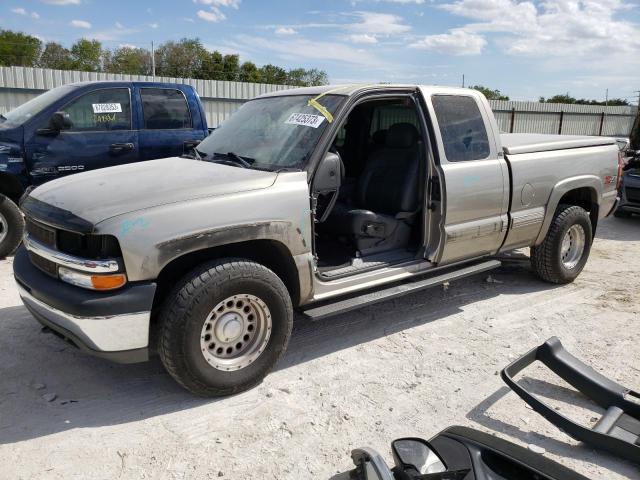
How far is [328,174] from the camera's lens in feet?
12.4

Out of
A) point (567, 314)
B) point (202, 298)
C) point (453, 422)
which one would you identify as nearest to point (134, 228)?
point (202, 298)

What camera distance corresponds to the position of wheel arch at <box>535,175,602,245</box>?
5137 mm

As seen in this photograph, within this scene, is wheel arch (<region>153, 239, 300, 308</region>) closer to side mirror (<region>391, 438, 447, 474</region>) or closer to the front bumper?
the front bumper

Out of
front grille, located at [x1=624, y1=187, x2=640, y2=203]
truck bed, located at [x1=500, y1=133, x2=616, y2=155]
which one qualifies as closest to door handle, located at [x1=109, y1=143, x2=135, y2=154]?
truck bed, located at [x1=500, y1=133, x2=616, y2=155]

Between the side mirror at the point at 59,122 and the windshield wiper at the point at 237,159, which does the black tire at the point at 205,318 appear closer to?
the windshield wiper at the point at 237,159

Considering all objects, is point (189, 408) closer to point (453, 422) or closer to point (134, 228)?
point (134, 228)

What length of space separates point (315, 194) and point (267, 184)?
0.50 meters

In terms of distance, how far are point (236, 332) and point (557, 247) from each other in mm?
3576

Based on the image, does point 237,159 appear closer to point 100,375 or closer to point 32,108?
point 100,375

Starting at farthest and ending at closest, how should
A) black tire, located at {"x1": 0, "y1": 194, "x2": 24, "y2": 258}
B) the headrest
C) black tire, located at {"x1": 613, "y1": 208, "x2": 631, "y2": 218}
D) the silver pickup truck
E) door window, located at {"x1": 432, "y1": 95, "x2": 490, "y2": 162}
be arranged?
1. black tire, located at {"x1": 613, "y1": 208, "x2": 631, "y2": 218}
2. black tire, located at {"x1": 0, "y1": 194, "x2": 24, "y2": 258}
3. the headrest
4. door window, located at {"x1": 432, "y1": 95, "x2": 490, "y2": 162}
5. the silver pickup truck

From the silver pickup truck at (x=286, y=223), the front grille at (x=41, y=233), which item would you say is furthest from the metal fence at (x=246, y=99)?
the front grille at (x=41, y=233)

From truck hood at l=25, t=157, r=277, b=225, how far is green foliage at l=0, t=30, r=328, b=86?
1790 inches

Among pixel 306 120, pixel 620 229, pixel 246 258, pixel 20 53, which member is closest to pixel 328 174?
pixel 306 120

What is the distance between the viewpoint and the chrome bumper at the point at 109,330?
2.87 metres
